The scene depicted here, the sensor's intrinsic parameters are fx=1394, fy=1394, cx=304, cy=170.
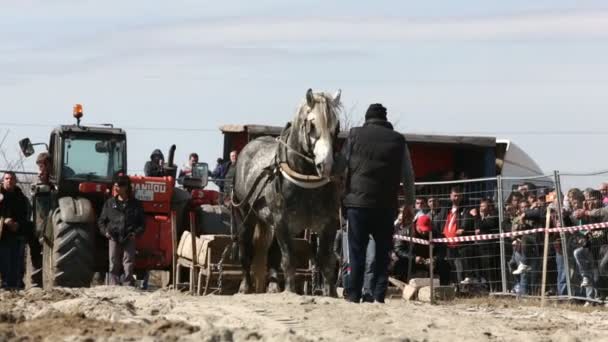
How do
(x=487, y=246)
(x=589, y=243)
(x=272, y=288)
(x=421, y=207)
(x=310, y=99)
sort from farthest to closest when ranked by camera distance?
1. (x=421, y=207)
2. (x=487, y=246)
3. (x=589, y=243)
4. (x=272, y=288)
5. (x=310, y=99)

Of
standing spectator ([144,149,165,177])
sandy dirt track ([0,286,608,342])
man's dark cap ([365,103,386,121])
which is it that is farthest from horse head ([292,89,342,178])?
standing spectator ([144,149,165,177])

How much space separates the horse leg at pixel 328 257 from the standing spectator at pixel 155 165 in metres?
7.27

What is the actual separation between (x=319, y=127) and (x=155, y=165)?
8.21 metres

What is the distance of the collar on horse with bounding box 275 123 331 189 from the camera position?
15609mm

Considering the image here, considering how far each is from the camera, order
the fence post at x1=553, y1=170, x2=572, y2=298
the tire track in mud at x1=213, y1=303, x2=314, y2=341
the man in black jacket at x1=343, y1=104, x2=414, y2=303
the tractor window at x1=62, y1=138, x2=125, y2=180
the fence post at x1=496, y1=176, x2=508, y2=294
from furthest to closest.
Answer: the fence post at x1=496, y1=176, x2=508, y2=294
the tractor window at x1=62, y1=138, x2=125, y2=180
the fence post at x1=553, y1=170, x2=572, y2=298
the man in black jacket at x1=343, y1=104, x2=414, y2=303
the tire track in mud at x1=213, y1=303, x2=314, y2=341

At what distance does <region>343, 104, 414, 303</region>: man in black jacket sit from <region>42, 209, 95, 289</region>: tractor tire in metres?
6.17

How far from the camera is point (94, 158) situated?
2148 cm

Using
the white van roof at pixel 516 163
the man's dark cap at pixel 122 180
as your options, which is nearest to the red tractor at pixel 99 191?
the man's dark cap at pixel 122 180

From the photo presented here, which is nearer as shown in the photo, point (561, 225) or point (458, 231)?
point (561, 225)

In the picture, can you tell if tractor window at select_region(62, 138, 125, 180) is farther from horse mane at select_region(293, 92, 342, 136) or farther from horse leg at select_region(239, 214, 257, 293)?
horse mane at select_region(293, 92, 342, 136)

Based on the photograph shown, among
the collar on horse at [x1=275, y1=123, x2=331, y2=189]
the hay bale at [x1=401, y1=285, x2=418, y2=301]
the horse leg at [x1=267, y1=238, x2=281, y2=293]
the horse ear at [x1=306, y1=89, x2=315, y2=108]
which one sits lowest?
the hay bale at [x1=401, y1=285, x2=418, y2=301]

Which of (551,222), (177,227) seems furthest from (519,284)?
(177,227)

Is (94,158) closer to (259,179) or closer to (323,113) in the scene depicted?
(259,179)

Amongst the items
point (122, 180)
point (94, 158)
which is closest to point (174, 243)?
point (122, 180)
